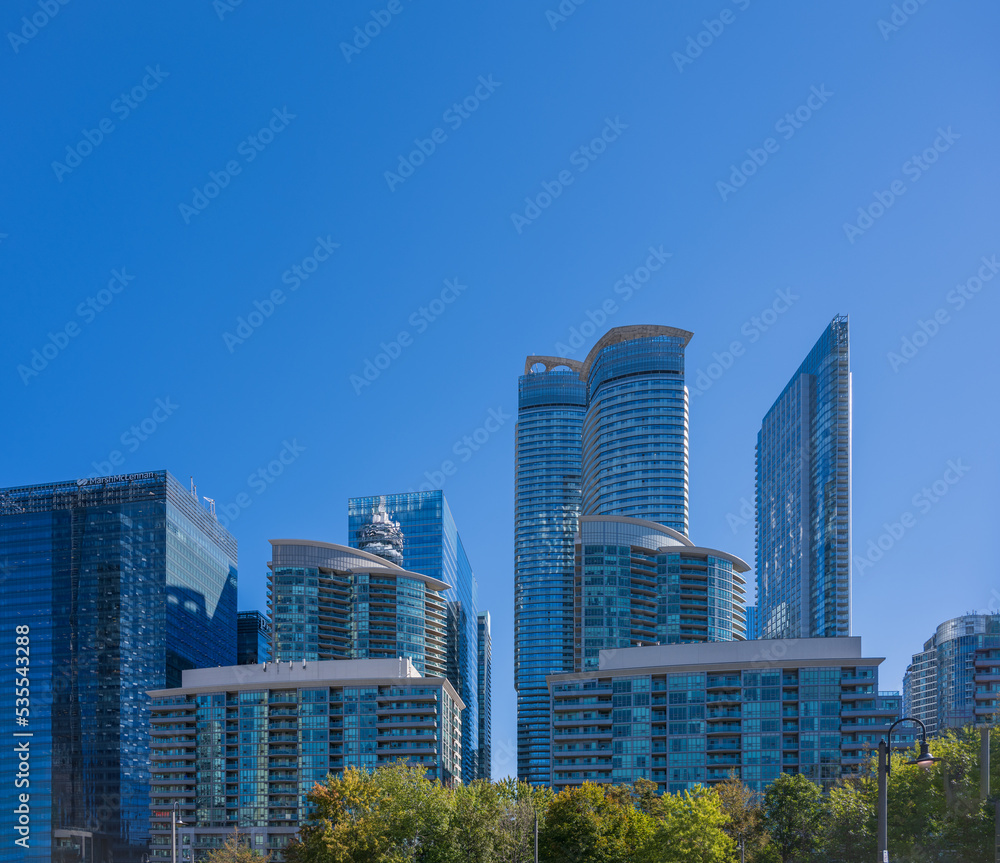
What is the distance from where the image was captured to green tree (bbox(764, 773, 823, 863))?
3406 inches

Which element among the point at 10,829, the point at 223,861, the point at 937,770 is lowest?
the point at 10,829

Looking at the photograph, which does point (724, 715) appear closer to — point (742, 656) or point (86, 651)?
point (742, 656)

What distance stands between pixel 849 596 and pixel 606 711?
73603 mm

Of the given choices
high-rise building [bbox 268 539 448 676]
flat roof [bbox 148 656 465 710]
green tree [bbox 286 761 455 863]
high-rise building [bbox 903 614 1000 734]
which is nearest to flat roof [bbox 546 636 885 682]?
flat roof [bbox 148 656 465 710]

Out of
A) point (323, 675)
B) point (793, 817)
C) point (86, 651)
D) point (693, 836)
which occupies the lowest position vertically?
point (793, 817)

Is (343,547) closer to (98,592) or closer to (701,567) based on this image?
(98,592)

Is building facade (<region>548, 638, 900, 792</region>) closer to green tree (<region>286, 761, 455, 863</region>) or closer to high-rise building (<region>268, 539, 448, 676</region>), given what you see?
green tree (<region>286, 761, 455, 863</region>)

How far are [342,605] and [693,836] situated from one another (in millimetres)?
112449

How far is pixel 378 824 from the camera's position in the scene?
74.8 metres

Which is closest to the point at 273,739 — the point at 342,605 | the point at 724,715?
the point at 342,605

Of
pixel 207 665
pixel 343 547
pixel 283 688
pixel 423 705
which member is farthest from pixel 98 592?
pixel 423 705

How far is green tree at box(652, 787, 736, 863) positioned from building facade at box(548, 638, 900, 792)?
4190 cm

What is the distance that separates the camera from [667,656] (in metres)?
126

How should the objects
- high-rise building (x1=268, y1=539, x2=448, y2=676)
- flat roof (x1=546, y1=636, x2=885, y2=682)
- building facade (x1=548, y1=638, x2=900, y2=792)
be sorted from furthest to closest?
high-rise building (x1=268, y1=539, x2=448, y2=676)
flat roof (x1=546, y1=636, x2=885, y2=682)
building facade (x1=548, y1=638, x2=900, y2=792)
